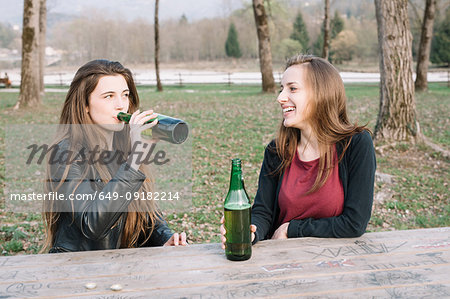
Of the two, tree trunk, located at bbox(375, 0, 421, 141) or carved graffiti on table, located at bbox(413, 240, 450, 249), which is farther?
tree trunk, located at bbox(375, 0, 421, 141)

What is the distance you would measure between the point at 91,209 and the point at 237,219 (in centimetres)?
66

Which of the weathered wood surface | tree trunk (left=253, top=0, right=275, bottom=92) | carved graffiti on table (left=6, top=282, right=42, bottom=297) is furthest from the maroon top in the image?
tree trunk (left=253, top=0, right=275, bottom=92)

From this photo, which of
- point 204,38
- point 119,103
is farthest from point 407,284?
point 204,38

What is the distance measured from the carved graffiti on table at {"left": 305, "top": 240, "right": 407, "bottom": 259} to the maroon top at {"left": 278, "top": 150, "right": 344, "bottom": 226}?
37 cm

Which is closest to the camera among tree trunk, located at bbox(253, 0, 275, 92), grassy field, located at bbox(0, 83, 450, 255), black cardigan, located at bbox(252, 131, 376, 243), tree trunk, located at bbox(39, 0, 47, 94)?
black cardigan, located at bbox(252, 131, 376, 243)

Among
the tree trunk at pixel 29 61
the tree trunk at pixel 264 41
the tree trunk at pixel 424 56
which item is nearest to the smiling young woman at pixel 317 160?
the tree trunk at pixel 29 61

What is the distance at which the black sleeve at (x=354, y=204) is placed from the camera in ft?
6.99

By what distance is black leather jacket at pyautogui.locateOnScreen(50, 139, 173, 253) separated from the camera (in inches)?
74.0

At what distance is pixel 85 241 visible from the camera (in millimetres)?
2203

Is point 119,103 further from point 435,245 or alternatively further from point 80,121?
point 435,245

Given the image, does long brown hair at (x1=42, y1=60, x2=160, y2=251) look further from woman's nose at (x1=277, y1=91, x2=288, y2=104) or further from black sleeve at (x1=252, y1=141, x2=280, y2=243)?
woman's nose at (x1=277, y1=91, x2=288, y2=104)

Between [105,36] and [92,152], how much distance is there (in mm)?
52738

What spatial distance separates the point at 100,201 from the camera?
6.15 ft

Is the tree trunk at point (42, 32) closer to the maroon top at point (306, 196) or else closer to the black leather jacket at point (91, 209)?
the black leather jacket at point (91, 209)
